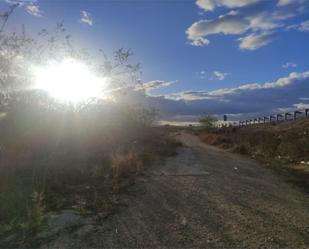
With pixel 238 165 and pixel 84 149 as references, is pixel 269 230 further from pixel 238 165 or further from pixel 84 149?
pixel 84 149

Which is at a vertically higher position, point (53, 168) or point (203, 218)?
point (53, 168)

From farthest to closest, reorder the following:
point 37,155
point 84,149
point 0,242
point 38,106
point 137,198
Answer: point 38,106
point 84,149
point 37,155
point 137,198
point 0,242

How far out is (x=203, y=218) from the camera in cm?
763

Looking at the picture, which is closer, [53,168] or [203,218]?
[203,218]

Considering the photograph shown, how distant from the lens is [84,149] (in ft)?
61.7

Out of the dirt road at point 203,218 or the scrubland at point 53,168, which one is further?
the scrubland at point 53,168

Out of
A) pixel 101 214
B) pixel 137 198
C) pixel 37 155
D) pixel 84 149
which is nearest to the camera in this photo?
pixel 101 214

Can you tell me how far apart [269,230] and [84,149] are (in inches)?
519

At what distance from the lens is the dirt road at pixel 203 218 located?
633 centimetres

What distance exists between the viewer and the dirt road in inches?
249

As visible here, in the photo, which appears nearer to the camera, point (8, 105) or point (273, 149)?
point (8, 105)

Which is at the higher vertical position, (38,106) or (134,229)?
(38,106)

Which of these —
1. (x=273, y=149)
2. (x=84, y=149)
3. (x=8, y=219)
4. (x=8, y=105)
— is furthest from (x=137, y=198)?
(x=273, y=149)

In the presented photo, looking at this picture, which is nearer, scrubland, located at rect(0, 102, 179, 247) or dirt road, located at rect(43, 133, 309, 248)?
dirt road, located at rect(43, 133, 309, 248)
